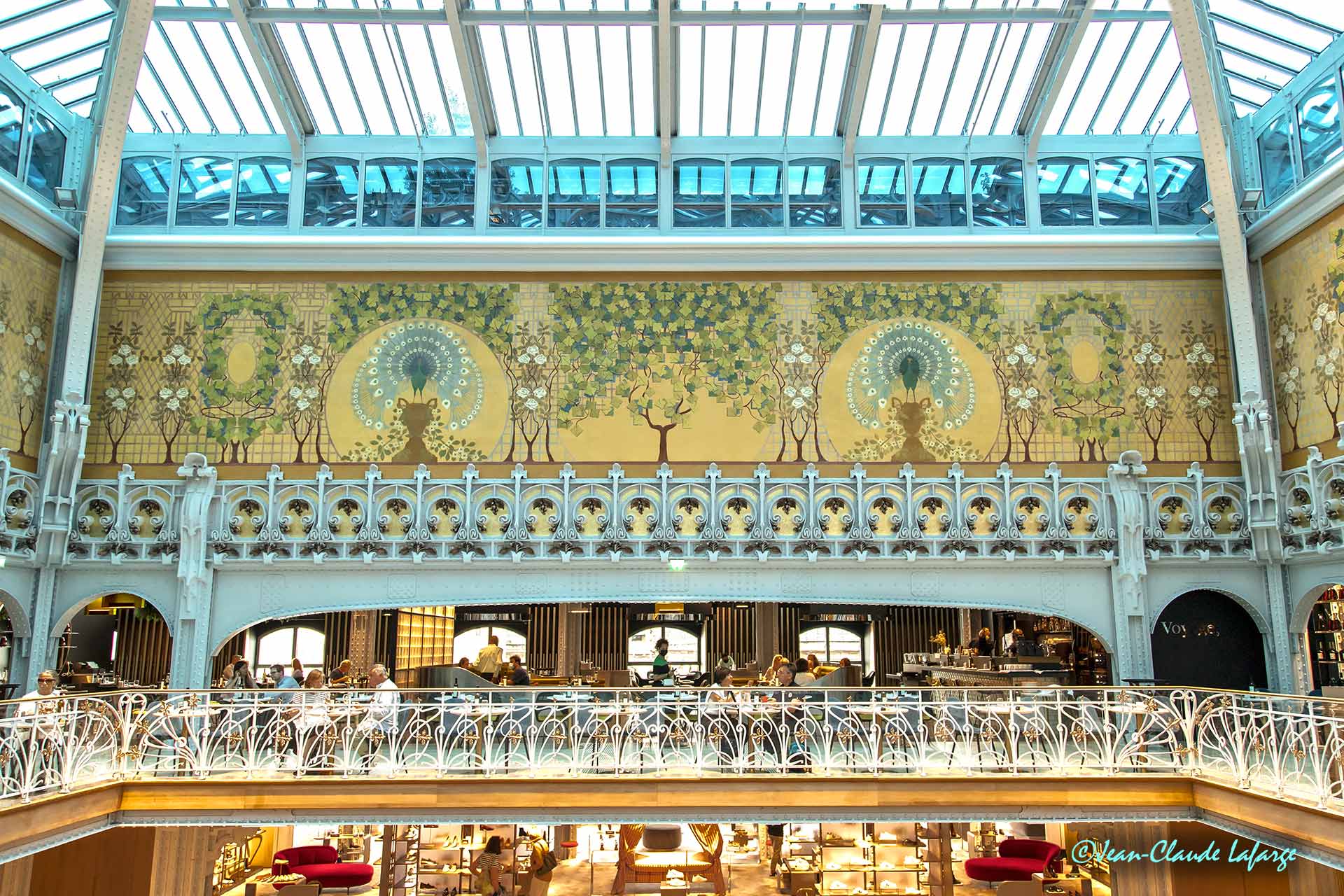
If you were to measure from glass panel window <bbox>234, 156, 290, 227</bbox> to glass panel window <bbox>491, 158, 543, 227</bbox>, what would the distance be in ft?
11.5

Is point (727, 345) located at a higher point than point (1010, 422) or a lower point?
higher

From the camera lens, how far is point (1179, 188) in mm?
18250

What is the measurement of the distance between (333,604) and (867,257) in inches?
397

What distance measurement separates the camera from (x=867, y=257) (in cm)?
1770

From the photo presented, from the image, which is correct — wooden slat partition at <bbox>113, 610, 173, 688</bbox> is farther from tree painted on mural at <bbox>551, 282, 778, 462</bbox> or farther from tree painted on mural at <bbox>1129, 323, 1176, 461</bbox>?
tree painted on mural at <bbox>1129, 323, 1176, 461</bbox>

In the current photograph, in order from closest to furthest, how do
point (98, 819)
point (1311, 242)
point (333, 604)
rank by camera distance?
1. point (98, 819)
2. point (1311, 242)
3. point (333, 604)

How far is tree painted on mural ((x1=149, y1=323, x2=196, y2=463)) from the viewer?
17.4m

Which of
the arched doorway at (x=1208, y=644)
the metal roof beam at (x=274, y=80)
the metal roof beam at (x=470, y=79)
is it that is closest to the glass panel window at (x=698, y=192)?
the metal roof beam at (x=470, y=79)

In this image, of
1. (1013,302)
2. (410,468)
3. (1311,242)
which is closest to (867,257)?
(1013,302)

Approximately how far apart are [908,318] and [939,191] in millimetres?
2363

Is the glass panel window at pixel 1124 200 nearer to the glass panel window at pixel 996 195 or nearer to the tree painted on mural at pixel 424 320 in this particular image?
the glass panel window at pixel 996 195

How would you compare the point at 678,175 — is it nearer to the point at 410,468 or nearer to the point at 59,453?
the point at 410,468

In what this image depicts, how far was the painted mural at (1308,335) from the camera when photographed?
1517 centimetres

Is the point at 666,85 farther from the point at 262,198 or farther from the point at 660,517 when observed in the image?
the point at 262,198
